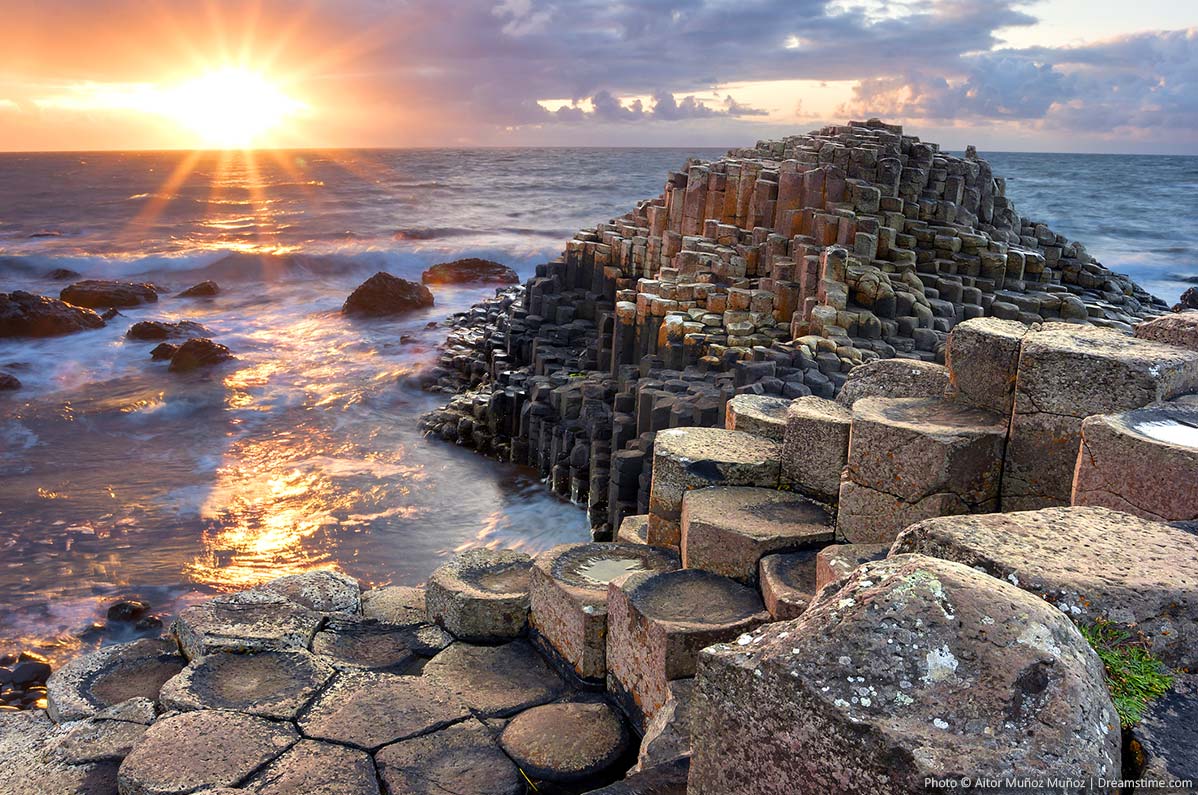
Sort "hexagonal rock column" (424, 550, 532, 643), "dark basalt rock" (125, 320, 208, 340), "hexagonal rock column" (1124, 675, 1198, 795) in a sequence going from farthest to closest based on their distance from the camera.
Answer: "dark basalt rock" (125, 320, 208, 340) → "hexagonal rock column" (424, 550, 532, 643) → "hexagonal rock column" (1124, 675, 1198, 795)

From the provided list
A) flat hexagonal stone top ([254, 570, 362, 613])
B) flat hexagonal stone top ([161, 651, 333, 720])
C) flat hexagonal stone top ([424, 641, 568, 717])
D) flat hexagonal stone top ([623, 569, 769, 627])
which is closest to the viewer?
flat hexagonal stone top ([623, 569, 769, 627])

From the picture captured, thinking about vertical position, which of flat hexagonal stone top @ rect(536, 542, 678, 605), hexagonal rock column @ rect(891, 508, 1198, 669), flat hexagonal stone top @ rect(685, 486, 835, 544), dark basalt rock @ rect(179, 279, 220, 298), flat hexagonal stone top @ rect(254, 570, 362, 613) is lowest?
dark basalt rock @ rect(179, 279, 220, 298)

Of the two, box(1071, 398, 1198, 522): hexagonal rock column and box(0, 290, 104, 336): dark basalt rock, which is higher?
box(1071, 398, 1198, 522): hexagonal rock column

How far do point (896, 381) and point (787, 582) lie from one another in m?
1.49

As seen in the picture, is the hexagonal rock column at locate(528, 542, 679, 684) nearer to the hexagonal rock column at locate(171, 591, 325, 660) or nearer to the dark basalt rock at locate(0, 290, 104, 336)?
the hexagonal rock column at locate(171, 591, 325, 660)

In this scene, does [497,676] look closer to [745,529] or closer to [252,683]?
[252,683]

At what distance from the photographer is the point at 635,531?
20.1ft

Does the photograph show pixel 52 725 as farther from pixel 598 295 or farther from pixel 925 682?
pixel 598 295

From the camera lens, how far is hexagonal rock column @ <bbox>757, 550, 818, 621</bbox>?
431cm

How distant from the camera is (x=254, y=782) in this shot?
4.02m

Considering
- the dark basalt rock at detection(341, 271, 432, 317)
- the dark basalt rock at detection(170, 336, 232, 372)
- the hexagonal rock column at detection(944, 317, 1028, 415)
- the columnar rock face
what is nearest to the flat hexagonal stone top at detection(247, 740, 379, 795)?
the hexagonal rock column at detection(944, 317, 1028, 415)

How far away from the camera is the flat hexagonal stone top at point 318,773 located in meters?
4.02

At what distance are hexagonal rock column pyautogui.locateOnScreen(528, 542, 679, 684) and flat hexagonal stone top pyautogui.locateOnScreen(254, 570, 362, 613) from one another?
141 cm

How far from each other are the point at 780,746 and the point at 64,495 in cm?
1214
